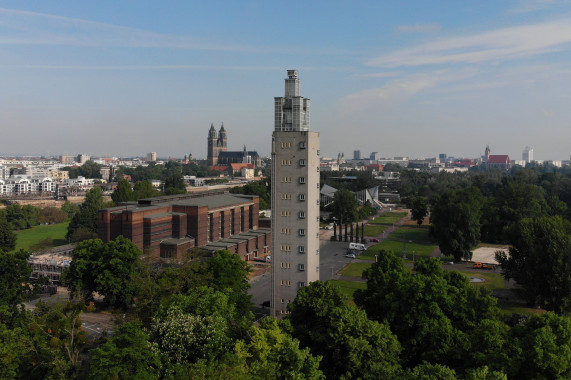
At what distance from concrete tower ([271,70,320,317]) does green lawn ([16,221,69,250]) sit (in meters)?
52.8

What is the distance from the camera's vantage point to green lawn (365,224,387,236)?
304 feet

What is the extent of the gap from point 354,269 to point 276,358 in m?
39.7

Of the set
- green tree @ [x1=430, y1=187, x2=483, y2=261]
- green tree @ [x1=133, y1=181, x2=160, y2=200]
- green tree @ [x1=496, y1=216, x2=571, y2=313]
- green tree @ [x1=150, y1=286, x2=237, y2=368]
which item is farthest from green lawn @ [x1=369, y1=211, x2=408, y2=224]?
green tree @ [x1=150, y1=286, x2=237, y2=368]

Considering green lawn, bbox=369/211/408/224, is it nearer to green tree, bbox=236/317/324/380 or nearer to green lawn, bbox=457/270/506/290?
green lawn, bbox=457/270/506/290

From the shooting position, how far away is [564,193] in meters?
117

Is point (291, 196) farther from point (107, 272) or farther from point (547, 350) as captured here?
point (547, 350)

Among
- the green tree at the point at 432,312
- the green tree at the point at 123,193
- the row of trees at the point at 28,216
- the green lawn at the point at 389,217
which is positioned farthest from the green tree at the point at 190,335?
the green lawn at the point at 389,217

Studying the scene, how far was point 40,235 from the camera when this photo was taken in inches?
3477

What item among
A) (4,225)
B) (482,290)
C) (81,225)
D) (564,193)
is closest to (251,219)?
(81,225)

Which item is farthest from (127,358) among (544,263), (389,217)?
(389,217)

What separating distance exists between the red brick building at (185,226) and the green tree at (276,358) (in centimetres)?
3112

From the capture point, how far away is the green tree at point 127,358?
23188mm

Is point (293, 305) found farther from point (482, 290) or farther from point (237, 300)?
point (482, 290)

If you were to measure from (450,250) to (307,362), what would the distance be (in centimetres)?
4898
